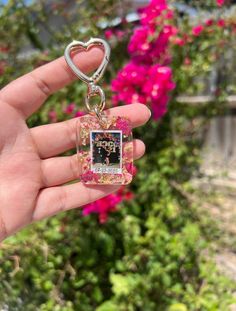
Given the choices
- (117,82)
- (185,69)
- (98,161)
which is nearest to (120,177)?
(98,161)

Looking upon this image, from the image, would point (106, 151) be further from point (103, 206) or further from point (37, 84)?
point (103, 206)

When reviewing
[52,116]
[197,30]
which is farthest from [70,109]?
[197,30]

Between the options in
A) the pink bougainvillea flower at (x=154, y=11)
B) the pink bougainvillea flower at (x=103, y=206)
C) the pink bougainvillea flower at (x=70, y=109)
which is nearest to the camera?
the pink bougainvillea flower at (x=103, y=206)

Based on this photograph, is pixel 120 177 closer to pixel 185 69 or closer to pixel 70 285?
pixel 70 285

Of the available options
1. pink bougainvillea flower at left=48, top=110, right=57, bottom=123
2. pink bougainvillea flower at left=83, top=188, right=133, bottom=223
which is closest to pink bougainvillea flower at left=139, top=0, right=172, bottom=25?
pink bougainvillea flower at left=48, top=110, right=57, bottom=123

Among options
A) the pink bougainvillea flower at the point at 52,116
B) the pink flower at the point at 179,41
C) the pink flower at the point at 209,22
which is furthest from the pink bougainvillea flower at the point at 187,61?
the pink bougainvillea flower at the point at 52,116

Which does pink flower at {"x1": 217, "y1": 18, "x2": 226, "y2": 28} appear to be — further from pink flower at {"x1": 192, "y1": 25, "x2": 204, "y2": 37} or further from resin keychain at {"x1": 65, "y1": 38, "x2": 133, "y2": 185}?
resin keychain at {"x1": 65, "y1": 38, "x2": 133, "y2": 185}

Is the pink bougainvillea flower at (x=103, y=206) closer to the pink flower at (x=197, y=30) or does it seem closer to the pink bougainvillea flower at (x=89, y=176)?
the pink bougainvillea flower at (x=89, y=176)
